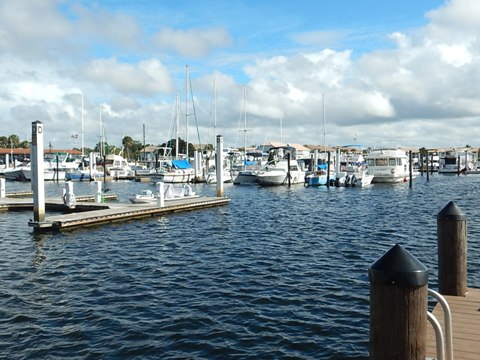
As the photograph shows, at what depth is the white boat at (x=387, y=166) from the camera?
2422 inches

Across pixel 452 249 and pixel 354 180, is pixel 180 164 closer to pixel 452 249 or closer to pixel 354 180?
pixel 354 180

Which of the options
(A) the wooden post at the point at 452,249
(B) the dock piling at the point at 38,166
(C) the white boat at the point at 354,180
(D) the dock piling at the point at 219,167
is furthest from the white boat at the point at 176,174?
(A) the wooden post at the point at 452,249

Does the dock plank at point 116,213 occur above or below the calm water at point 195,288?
above

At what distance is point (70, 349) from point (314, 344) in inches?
174

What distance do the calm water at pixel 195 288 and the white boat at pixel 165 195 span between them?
6.50 metres

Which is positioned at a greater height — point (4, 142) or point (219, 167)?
point (4, 142)

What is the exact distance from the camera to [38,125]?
2180 centimetres

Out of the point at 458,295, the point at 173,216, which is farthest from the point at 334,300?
the point at 173,216

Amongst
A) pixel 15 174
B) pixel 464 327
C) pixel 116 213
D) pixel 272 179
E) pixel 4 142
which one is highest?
pixel 4 142

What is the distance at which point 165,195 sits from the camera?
1332 inches

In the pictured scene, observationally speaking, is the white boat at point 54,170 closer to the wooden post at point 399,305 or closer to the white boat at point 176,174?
the white boat at point 176,174

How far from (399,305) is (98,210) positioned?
24.8m

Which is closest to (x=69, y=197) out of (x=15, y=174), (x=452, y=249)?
(x=452, y=249)

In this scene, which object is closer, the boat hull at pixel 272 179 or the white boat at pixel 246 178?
the boat hull at pixel 272 179
